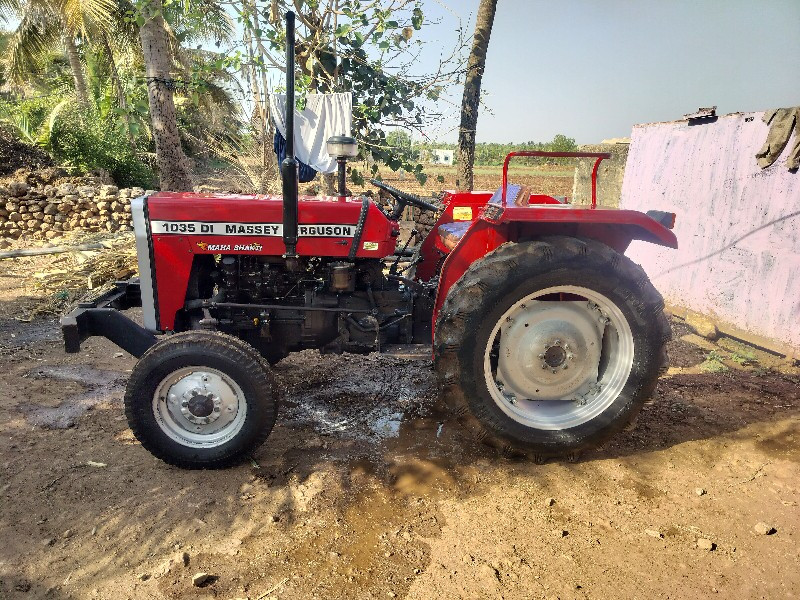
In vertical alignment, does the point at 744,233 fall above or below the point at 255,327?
above

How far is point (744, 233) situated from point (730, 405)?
214 centimetres

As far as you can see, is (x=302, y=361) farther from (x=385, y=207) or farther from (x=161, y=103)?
(x=161, y=103)

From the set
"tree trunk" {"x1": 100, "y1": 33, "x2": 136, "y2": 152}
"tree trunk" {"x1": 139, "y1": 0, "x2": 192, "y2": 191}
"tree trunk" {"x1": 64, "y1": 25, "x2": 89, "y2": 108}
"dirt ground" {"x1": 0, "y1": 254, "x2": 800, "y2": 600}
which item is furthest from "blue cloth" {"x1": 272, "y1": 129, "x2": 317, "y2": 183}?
"tree trunk" {"x1": 64, "y1": 25, "x2": 89, "y2": 108}

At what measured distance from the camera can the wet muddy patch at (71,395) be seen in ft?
10.6

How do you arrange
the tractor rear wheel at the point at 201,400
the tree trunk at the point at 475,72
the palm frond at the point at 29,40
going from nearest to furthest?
the tractor rear wheel at the point at 201,400 < the tree trunk at the point at 475,72 < the palm frond at the point at 29,40

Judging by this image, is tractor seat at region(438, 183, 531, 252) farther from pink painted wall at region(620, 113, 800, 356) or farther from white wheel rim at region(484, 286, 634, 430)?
pink painted wall at region(620, 113, 800, 356)

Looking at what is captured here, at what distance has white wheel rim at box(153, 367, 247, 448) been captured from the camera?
8.68 feet

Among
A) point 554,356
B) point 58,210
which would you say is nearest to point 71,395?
point 554,356

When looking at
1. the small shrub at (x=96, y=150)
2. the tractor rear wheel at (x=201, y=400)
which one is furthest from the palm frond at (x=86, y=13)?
the tractor rear wheel at (x=201, y=400)

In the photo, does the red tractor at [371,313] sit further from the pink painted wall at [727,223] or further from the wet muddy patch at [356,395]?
the pink painted wall at [727,223]

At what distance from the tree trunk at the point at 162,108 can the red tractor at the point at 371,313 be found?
518 cm

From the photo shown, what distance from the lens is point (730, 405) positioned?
3.71 metres

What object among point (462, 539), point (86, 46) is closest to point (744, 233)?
point (462, 539)

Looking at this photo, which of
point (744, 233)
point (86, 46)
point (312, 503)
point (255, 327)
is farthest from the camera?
point (86, 46)
